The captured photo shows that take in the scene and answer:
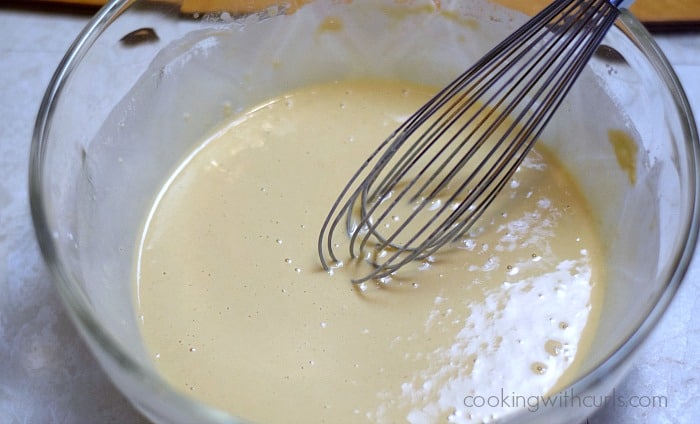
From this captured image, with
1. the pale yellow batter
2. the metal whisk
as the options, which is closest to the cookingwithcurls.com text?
the pale yellow batter

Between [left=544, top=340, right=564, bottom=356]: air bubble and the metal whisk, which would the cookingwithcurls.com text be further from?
the metal whisk

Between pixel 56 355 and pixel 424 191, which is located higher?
pixel 424 191

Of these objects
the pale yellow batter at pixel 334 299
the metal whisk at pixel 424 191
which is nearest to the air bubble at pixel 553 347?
the pale yellow batter at pixel 334 299

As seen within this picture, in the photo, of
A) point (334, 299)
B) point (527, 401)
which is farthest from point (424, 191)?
point (527, 401)

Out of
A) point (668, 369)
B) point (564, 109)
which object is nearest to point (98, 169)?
point (564, 109)

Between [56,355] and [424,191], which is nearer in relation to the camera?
[56,355]

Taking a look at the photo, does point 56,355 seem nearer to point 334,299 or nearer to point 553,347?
point 334,299
